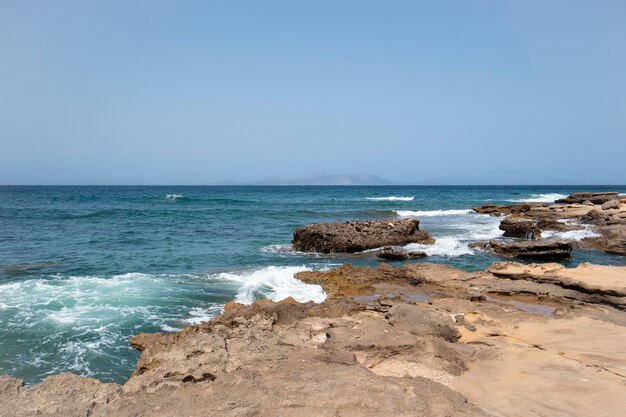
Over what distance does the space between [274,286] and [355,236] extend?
675 cm

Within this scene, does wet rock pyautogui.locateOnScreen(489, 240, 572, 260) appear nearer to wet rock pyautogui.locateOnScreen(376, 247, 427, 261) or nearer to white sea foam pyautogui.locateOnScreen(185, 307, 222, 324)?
wet rock pyautogui.locateOnScreen(376, 247, 427, 261)

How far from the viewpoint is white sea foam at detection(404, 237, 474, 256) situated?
16.3 m

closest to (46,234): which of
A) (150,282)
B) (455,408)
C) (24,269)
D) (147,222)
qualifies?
(147,222)

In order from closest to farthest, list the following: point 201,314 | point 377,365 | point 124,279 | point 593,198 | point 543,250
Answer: point 377,365 → point 201,314 → point 124,279 → point 543,250 → point 593,198

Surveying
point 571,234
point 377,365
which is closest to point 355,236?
point 571,234

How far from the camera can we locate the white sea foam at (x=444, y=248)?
1630cm

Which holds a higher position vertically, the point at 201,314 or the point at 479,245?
the point at 479,245

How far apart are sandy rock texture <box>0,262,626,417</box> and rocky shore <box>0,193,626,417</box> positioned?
0.02m

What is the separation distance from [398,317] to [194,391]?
3.44m

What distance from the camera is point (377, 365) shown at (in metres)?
5.24

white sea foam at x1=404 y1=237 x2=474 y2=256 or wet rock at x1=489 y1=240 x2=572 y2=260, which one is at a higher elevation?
wet rock at x1=489 y1=240 x2=572 y2=260

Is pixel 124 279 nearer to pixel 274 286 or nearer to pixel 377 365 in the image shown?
pixel 274 286

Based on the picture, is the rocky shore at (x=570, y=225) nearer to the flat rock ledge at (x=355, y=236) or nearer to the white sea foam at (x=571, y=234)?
the white sea foam at (x=571, y=234)

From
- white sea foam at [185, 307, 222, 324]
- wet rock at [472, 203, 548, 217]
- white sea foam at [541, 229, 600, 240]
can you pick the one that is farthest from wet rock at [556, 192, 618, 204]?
white sea foam at [185, 307, 222, 324]
